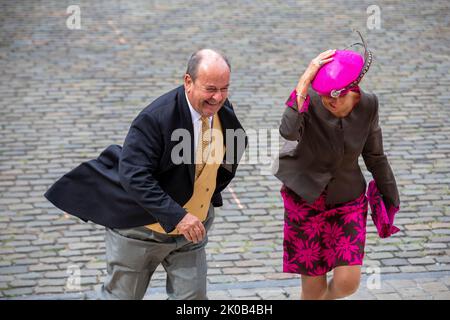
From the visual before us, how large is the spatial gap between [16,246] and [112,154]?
265 centimetres

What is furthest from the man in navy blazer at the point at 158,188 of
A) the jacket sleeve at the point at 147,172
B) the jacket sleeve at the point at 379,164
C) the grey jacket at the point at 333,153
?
the jacket sleeve at the point at 379,164

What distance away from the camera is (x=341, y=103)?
15.8 ft

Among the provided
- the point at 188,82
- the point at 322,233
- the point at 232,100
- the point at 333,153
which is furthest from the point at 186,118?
the point at 232,100

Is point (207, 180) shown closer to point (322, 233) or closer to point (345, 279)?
point (322, 233)

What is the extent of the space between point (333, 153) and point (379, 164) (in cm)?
35

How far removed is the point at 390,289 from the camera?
20.4 ft

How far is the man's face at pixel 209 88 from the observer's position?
14.0 ft

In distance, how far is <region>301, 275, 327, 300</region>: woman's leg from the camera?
5309mm

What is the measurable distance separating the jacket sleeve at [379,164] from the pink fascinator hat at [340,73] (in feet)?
1.25

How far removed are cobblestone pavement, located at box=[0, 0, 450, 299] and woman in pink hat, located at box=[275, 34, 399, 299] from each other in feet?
3.44

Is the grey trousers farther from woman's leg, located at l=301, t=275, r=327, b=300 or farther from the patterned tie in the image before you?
woman's leg, located at l=301, t=275, r=327, b=300

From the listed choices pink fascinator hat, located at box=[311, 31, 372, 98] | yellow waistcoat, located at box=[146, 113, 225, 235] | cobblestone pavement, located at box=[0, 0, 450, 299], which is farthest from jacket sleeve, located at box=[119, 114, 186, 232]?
cobblestone pavement, located at box=[0, 0, 450, 299]

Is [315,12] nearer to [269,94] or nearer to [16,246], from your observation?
[269,94]

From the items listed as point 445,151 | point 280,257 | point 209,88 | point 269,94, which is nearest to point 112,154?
point 209,88
